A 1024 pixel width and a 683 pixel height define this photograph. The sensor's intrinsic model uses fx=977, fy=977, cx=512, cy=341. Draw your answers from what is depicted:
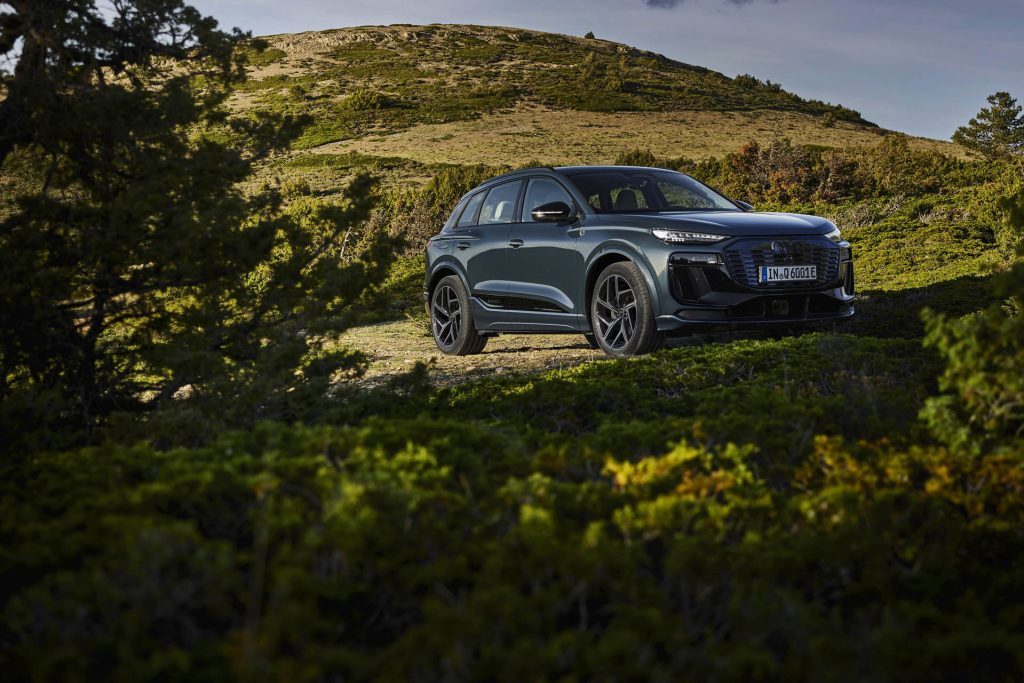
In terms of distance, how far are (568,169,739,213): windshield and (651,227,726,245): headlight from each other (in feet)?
2.77

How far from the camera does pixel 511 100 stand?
2306 inches

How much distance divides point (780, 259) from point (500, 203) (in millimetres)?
3008

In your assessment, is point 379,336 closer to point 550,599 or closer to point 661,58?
point 550,599

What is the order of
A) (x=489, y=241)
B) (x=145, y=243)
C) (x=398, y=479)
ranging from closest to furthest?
(x=398, y=479)
(x=145, y=243)
(x=489, y=241)

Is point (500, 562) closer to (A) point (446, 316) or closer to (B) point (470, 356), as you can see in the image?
(B) point (470, 356)

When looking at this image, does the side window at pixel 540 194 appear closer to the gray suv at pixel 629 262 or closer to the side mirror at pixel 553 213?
the gray suv at pixel 629 262

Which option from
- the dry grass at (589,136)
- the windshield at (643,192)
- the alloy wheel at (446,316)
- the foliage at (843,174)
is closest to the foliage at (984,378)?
the windshield at (643,192)

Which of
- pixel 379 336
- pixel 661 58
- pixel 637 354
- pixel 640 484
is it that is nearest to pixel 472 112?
pixel 661 58

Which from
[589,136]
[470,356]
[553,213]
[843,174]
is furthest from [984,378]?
[589,136]

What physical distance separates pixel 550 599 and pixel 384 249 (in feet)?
12.7

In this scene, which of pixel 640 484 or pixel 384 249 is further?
pixel 384 249

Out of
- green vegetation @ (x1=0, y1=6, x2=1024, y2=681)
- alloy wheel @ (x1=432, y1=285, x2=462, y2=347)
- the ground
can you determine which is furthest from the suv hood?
alloy wheel @ (x1=432, y1=285, x2=462, y2=347)

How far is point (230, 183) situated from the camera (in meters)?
5.96

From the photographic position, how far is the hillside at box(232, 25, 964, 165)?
46906 millimetres
